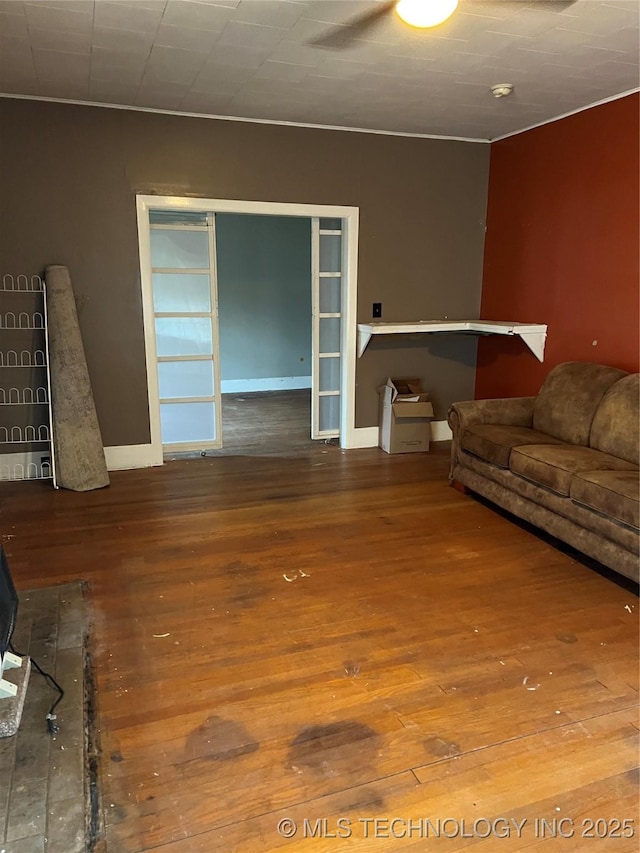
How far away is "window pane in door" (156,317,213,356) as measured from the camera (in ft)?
14.9

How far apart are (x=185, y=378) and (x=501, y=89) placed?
117 inches

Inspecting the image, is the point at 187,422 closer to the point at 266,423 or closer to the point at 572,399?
the point at 266,423

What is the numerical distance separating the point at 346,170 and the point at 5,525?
3.49 metres

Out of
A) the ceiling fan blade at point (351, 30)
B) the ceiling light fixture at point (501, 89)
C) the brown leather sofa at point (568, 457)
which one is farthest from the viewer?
the ceiling light fixture at point (501, 89)

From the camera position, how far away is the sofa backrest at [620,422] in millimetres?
3141

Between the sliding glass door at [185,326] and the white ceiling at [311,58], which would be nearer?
the white ceiling at [311,58]

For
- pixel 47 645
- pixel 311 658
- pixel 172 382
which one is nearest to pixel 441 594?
pixel 311 658

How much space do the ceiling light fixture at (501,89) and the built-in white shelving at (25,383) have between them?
3.18 m

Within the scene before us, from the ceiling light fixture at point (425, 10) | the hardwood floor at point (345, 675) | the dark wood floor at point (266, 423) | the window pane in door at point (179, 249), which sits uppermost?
the ceiling light fixture at point (425, 10)

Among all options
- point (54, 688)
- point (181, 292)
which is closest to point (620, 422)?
point (54, 688)

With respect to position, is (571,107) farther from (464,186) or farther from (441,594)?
(441,594)

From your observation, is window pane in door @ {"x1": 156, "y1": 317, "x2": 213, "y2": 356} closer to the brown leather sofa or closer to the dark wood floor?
the dark wood floor

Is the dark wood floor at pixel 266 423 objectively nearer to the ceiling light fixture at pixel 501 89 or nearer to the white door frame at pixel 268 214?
the white door frame at pixel 268 214

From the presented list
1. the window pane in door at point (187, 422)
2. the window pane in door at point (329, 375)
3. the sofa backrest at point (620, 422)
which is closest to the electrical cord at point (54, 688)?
the window pane in door at point (187, 422)
